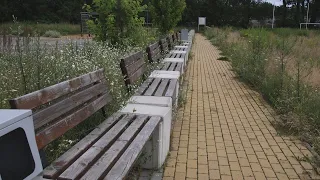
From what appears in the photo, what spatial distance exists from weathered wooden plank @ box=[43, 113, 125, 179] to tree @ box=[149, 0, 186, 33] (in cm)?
1212

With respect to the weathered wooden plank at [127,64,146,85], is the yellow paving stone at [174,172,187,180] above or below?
below

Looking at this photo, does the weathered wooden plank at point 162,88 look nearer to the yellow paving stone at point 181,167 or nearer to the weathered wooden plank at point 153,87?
the weathered wooden plank at point 153,87

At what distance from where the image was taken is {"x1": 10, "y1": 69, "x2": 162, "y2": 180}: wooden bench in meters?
2.44

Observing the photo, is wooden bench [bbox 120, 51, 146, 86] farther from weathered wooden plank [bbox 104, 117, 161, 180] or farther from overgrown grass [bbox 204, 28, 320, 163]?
overgrown grass [bbox 204, 28, 320, 163]

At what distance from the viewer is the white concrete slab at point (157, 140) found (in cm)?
A: 364

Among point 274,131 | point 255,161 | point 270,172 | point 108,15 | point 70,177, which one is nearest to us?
point 70,177

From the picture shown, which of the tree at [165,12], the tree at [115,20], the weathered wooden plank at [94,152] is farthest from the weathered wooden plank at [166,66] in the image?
the tree at [165,12]

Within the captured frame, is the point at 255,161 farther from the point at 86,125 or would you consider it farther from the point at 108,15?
the point at 108,15

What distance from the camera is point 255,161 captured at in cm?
400

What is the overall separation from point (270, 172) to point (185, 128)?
1.62 meters

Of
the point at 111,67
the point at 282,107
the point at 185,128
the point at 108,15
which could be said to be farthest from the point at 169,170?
the point at 108,15

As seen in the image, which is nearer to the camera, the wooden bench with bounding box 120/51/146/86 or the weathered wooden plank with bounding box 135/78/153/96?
the wooden bench with bounding box 120/51/146/86

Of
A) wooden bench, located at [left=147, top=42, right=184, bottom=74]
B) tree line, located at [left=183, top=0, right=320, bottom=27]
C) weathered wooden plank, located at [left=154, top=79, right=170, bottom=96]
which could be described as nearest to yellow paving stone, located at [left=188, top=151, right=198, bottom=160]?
weathered wooden plank, located at [left=154, top=79, right=170, bottom=96]

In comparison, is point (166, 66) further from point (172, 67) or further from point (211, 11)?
point (211, 11)
